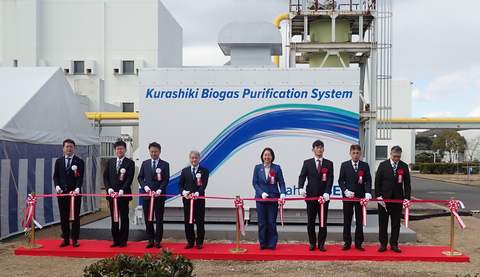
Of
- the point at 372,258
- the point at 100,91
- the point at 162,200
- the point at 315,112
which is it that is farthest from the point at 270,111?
the point at 100,91

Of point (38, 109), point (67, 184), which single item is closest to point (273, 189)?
point (67, 184)

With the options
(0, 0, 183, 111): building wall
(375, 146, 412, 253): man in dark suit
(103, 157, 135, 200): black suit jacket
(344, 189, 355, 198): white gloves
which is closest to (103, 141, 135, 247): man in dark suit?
(103, 157, 135, 200): black suit jacket

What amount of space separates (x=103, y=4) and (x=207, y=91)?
23778mm

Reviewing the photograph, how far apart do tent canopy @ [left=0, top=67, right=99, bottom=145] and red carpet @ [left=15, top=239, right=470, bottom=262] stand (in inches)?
95.4

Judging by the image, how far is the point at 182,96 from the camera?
791 centimetres

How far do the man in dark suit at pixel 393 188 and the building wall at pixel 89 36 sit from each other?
24.3m

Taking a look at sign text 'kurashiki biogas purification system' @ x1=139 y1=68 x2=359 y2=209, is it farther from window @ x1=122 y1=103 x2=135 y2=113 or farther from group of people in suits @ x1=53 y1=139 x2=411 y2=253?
window @ x1=122 y1=103 x2=135 y2=113

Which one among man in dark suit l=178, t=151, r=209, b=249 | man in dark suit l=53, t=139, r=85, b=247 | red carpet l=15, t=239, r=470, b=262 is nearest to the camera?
red carpet l=15, t=239, r=470, b=262

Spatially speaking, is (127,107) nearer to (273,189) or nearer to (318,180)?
(273,189)

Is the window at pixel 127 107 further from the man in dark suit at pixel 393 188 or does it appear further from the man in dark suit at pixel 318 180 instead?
the man in dark suit at pixel 393 188

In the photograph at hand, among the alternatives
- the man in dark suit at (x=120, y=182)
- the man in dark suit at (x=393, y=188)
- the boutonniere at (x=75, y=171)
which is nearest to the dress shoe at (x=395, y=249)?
the man in dark suit at (x=393, y=188)

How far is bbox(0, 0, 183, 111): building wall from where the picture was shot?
2853cm

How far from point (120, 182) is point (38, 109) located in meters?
3.21

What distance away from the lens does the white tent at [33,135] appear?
7766 mm
